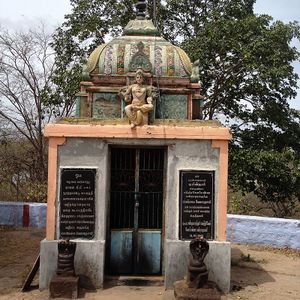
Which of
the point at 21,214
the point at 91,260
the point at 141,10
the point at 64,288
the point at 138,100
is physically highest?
the point at 141,10

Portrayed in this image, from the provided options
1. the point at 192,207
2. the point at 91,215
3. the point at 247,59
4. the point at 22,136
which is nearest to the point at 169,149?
the point at 192,207

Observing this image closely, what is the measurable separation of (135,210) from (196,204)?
1066 millimetres

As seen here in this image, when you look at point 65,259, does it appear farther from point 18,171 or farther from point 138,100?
point 18,171

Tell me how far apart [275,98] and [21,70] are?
31.6 ft

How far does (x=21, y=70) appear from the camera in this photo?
1720 centimetres

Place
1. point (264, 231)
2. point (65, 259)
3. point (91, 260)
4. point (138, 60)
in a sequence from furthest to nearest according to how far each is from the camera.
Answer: point (264, 231)
point (138, 60)
point (91, 260)
point (65, 259)

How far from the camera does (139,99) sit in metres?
7.13

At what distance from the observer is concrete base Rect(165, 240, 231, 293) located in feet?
22.9

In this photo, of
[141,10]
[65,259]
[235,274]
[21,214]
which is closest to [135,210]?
[65,259]

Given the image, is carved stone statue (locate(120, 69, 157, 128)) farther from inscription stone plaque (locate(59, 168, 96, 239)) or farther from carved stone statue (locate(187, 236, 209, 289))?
carved stone statue (locate(187, 236, 209, 289))

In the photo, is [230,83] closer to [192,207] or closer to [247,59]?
[247,59]

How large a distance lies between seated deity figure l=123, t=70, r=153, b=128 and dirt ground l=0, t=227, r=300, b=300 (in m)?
2.61

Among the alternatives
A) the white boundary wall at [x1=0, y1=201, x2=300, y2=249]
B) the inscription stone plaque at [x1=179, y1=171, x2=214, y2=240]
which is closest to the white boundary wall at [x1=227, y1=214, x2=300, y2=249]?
the white boundary wall at [x1=0, y1=201, x2=300, y2=249]

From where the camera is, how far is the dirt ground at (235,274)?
6.82 m
